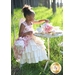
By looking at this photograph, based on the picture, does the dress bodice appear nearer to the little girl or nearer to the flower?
the little girl

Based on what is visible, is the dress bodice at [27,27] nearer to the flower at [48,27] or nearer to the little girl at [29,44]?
the little girl at [29,44]

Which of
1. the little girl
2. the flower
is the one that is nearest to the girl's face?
the little girl

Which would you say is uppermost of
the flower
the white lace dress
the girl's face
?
the girl's face

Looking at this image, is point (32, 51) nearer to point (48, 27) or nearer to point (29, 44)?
point (29, 44)

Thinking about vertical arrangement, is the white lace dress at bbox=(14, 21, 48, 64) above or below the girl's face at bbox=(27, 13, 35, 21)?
below

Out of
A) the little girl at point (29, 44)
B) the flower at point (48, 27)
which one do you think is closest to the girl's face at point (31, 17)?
the little girl at point (29, 44)

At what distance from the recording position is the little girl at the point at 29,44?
6.44 feet

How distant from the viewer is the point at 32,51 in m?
1.96

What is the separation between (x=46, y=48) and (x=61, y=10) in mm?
313

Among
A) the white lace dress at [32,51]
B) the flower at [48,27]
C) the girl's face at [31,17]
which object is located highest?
the girl's face at [31,17]

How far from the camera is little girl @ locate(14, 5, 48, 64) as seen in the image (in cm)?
196

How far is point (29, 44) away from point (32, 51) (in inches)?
2.3

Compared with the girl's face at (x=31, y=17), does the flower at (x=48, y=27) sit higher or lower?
lower

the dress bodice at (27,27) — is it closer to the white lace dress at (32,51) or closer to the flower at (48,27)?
the white lace dress at (32,51)
